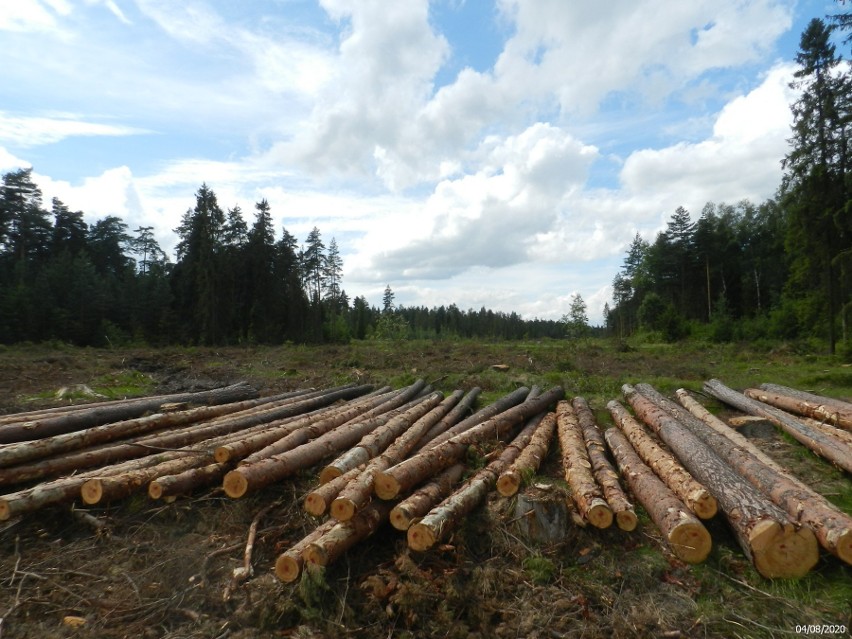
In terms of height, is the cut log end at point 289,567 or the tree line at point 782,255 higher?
the tree line at point 782,255

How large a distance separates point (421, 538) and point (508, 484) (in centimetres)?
140

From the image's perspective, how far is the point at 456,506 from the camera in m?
5.11

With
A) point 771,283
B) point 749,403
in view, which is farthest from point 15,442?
point 771,283

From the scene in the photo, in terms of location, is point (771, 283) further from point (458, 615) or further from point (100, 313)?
point (100, 313)

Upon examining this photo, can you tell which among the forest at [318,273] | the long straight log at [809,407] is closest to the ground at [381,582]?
the long straight log at [809,407]

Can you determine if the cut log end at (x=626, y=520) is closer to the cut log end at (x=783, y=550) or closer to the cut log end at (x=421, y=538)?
the cut log end at (x=783, y=550)

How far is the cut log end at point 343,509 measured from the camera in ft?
15.6

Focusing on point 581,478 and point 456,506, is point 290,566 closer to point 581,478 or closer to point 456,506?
point 456,506

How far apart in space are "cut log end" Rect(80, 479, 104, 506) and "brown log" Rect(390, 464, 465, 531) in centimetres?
361

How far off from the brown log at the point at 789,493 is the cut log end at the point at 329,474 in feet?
15.6

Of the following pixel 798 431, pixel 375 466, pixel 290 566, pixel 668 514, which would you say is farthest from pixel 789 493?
pixel 290 566

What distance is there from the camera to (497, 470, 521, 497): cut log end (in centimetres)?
552

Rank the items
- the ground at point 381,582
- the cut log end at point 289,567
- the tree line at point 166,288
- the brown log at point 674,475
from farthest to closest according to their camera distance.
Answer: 1. the tree line at point 166,288
2. the brown log at point 674,475
3. the cut log end at point 289,567
4. the ground at point 381,582

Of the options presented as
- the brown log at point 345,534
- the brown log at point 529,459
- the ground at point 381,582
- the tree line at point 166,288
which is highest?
the tree line at point 166,288
